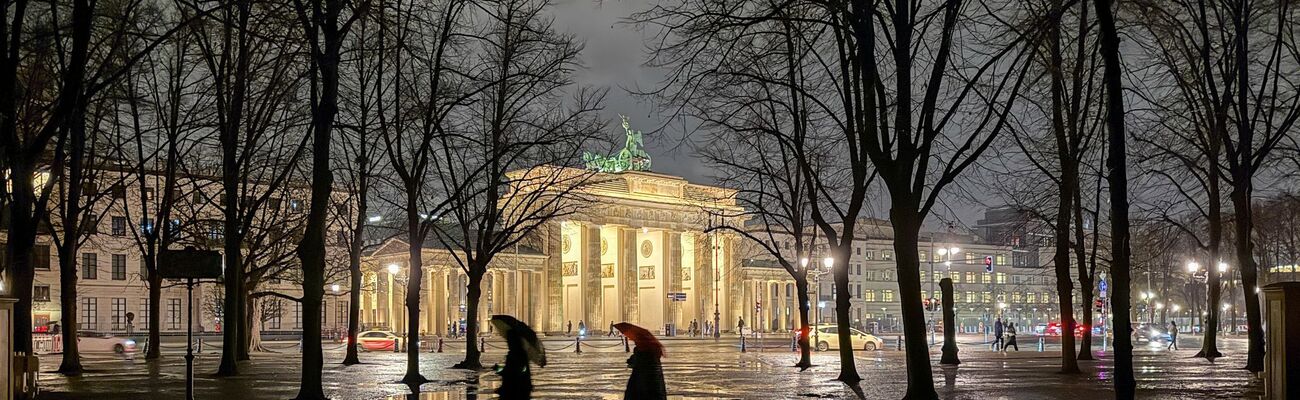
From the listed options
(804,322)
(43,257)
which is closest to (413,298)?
(804,322)

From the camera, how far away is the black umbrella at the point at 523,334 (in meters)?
14.5

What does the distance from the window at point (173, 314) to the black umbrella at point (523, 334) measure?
83393 millimetres

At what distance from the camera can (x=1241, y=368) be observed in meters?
35.3

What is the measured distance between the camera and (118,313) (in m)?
91.4

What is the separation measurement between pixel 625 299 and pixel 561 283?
616 cm

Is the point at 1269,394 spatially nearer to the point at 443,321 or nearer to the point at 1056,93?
the point at 1056,93

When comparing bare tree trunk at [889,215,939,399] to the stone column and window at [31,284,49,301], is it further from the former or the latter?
the stone column

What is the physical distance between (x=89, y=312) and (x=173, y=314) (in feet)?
18.2

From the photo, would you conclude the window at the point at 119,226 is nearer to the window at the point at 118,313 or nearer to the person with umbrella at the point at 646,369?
the window at the point at 118,313

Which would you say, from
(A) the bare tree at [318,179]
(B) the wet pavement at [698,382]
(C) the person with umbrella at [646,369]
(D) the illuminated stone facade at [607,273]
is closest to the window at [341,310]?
(D) the illuminated stone facade at [607,273]

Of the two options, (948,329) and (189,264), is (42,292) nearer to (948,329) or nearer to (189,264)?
(948,329)

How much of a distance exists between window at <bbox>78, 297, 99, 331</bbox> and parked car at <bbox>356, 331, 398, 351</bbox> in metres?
30.1

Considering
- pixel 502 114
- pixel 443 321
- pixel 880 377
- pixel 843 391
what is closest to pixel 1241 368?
pixel 880 377

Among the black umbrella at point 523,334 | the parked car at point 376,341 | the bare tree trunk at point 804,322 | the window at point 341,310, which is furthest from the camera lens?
the window at point 341,310
